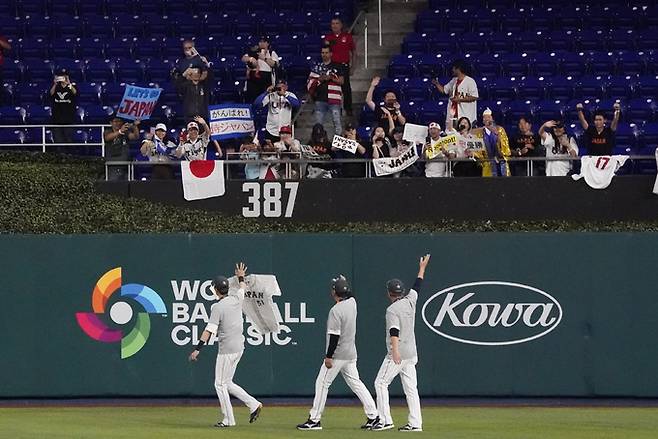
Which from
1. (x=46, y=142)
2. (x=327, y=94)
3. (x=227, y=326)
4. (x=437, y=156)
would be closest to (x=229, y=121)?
(x=327, y=94)

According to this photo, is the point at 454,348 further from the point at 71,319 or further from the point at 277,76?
the point at 277,76

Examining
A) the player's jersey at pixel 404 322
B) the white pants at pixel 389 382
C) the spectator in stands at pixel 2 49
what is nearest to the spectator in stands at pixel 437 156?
the player's jersey at pixel 404 322

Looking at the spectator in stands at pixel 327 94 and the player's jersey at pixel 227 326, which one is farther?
the spectator in stands at pixel 327 94

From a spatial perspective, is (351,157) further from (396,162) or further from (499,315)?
(499,315)

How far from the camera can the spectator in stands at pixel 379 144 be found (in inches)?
936

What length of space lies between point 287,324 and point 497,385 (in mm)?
3397

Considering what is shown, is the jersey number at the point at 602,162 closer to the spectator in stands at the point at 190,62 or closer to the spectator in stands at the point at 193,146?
the spectator in stands at the point at 193,146

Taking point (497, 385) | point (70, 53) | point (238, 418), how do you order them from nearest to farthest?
point (238, 418) → point (497, 385) → point (70, 53)

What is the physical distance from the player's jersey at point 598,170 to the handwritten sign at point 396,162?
269 cm

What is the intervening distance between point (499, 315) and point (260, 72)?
291 inches

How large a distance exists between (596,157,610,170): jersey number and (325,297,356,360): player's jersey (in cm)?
715

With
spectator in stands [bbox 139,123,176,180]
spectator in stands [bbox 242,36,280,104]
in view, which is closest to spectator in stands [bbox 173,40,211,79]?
spectator in stands [bbox 242,36,280,104]

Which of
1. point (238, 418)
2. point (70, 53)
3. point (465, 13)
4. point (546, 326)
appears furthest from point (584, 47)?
point (238, 418)

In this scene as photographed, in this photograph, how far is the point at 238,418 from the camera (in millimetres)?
19297
